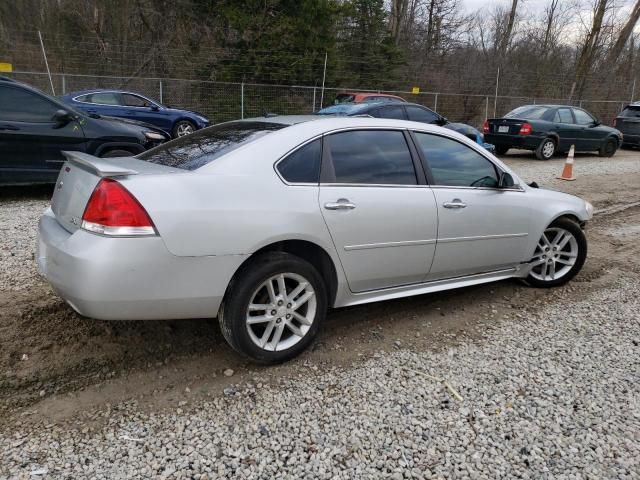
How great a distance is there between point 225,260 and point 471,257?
2073 millimetres

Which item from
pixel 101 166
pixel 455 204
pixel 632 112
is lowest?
pixel 455 204

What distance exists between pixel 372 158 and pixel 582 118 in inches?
551

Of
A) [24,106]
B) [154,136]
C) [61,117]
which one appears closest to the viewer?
[24,106]

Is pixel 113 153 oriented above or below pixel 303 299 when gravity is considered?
above

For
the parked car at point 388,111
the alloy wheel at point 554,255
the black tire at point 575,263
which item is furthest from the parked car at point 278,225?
the parked car at point 388,111

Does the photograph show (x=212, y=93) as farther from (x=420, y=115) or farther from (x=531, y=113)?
(x=531, y=113)

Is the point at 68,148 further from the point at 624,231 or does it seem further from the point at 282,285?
the point at 624,231

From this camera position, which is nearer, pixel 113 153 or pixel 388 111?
pixel 113 153

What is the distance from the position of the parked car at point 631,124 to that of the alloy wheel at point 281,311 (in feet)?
62.7

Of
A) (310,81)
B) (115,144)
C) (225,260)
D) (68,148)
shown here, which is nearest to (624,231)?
(225,260)

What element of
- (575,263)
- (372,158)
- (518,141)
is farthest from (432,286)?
(518,141)

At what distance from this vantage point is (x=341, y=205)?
321cm

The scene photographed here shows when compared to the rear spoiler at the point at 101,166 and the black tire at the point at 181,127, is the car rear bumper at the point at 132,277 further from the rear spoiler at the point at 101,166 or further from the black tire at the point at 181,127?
the black tire at the point at 181,127

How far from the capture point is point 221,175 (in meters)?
2.91
